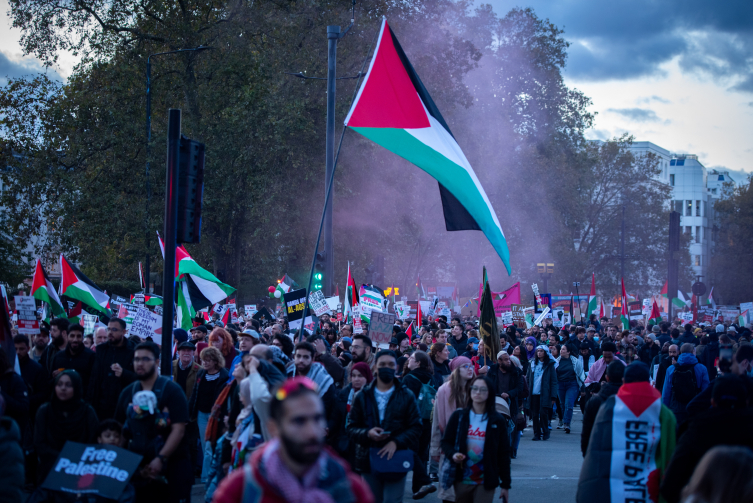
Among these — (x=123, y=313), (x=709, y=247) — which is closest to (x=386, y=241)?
(x=123, y=313)

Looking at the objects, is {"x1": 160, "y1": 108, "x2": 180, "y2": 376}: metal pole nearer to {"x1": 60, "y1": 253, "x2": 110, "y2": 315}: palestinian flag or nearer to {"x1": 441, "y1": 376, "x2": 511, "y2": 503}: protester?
{"x1": 441, "y1": 376, "x2": 511, "y2": 503}: protester

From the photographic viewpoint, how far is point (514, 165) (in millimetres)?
44500

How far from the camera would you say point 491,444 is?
6.12 m

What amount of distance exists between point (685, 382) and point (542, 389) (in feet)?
11.4

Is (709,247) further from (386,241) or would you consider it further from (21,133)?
(21,133)

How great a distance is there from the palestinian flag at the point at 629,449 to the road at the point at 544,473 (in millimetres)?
3376

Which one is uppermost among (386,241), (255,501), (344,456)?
(386,241)

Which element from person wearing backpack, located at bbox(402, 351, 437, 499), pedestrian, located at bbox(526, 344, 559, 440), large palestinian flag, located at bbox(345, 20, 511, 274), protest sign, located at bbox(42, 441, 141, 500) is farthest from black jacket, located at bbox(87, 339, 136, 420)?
pedestrian, located at bbox(526, 344, 559, 440)

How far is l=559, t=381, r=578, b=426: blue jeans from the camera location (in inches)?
603

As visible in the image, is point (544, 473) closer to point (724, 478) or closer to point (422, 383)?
point (422, 383)

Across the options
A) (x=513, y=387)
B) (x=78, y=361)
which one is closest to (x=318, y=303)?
(x=513, y=387)

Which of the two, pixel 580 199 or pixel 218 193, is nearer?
pixel 218 193

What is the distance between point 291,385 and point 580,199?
Answer: 54335mm

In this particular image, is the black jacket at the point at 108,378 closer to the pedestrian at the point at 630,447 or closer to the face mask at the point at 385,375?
the face mask at the point at 385,375
